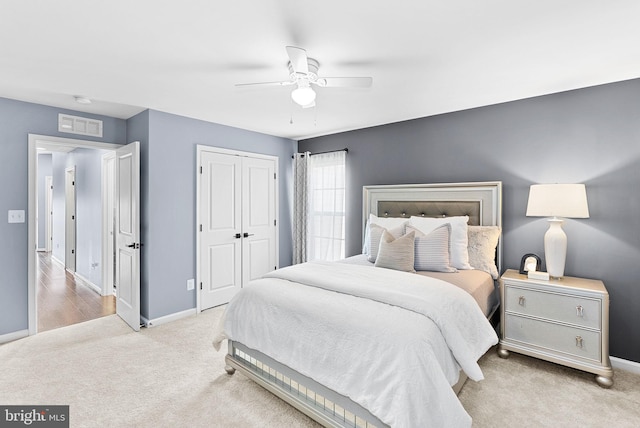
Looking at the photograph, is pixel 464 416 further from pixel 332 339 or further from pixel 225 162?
pixel 225 162

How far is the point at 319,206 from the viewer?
486 centimetres

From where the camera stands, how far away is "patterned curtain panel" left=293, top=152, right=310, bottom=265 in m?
4.88

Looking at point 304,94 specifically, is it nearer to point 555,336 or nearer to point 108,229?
point 555,336

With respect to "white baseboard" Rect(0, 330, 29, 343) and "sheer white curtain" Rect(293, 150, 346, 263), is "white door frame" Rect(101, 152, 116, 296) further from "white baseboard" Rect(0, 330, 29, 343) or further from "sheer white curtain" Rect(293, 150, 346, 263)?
"sheer white curtain" Rect(293, 150, 346, 263)

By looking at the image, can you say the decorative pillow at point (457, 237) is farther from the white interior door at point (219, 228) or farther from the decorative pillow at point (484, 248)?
the white interior door at point (219, 228)

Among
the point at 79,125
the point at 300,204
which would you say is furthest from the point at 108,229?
the point at 300,204

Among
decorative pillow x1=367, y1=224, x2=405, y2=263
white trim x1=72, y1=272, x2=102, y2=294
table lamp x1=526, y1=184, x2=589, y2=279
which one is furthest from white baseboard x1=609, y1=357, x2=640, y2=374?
white trim x1=72, y1=272, x2=102, y2=294

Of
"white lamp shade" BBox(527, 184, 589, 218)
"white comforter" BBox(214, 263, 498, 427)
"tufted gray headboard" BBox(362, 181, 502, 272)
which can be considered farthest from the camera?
"tufted gray headboard" BBox(362, 181, 502, 272)

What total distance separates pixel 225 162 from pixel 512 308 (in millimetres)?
3583

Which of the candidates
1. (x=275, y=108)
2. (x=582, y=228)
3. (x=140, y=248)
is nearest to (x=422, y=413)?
(x=582, y=228)

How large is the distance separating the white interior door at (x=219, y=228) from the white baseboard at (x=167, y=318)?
0.58ft

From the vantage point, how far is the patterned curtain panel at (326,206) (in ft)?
15.2

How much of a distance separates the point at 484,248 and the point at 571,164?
1047 millimetres

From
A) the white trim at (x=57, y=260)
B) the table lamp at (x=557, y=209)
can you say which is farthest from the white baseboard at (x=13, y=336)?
the table lamp at (x=557, y=209)
